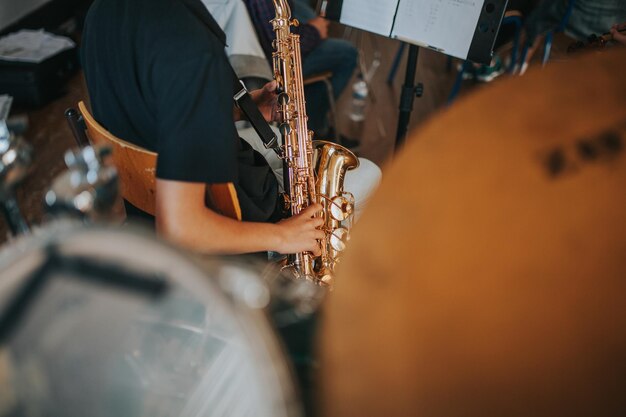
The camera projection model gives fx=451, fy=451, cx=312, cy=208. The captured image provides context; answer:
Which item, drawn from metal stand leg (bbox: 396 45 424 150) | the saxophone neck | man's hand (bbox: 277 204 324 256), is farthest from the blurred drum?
metal stand leg (bbox: 396 45 424 150)

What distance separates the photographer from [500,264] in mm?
442

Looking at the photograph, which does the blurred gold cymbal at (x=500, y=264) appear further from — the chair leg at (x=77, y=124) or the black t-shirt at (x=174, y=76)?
the chair leg at (x=77, y=124)

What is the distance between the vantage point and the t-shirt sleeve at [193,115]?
95 cm

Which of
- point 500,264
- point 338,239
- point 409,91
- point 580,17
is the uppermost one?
point 500,264

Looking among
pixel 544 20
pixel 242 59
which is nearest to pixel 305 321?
pixel 242 59

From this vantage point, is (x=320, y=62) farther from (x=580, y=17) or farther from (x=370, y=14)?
(x=580, y=17)

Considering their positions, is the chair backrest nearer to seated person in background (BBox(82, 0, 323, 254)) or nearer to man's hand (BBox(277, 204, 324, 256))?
seated person in background (BBox(82, 0, 323, 254))

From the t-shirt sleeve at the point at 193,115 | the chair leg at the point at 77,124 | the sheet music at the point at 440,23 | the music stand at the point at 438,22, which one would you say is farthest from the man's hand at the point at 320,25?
the t-shirt sleeve at the point at 193,115

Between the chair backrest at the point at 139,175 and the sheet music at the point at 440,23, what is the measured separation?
122 centimetres

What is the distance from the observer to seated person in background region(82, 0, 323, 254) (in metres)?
0.96

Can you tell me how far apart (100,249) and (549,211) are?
0.44 m

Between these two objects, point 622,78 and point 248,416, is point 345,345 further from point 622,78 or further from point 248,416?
point 622,78

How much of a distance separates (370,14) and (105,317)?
6.16ft

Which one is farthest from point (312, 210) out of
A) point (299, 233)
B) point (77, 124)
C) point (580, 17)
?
point (580, 17)
